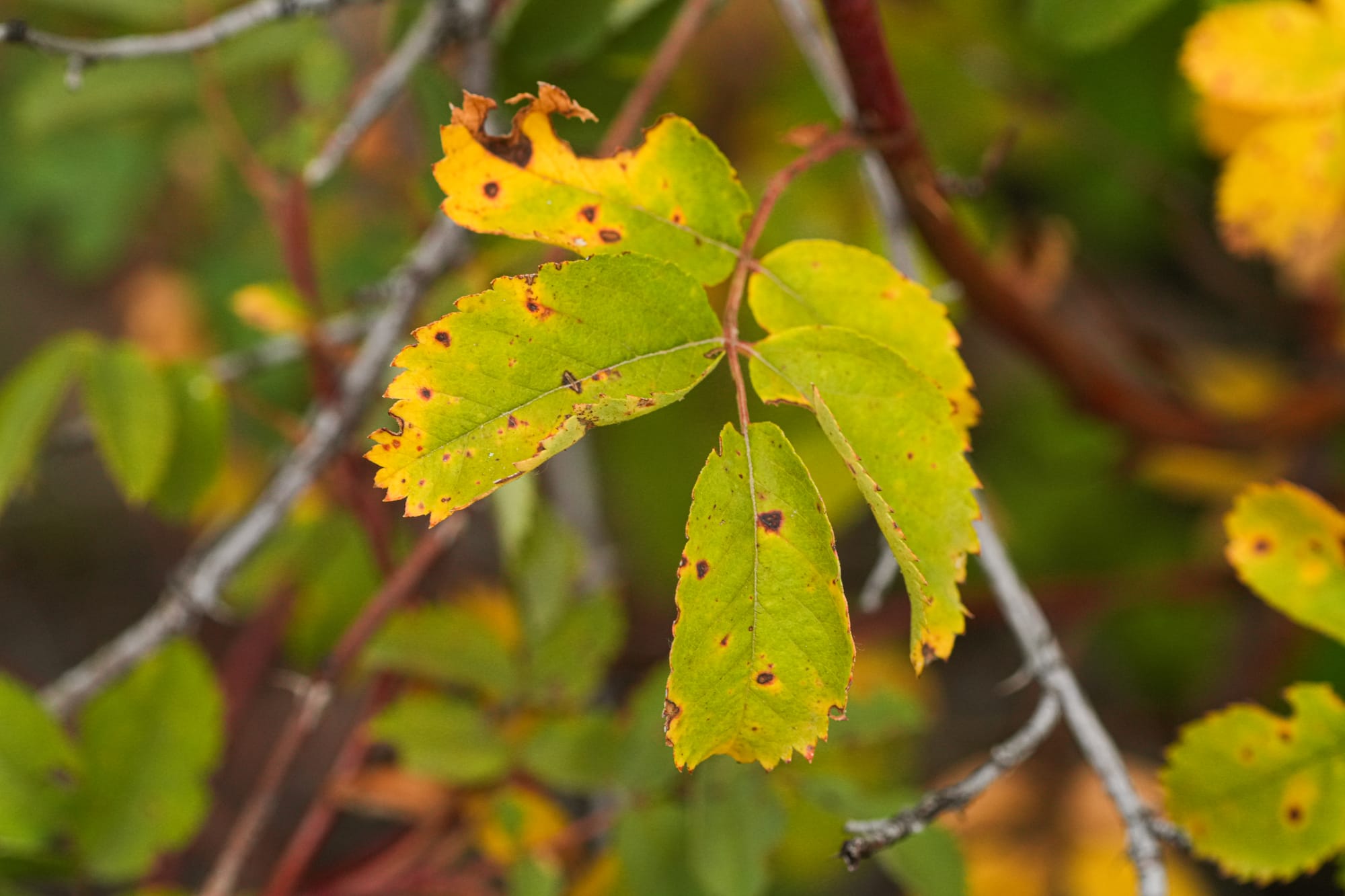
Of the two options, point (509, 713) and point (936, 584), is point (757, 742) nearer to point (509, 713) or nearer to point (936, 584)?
point (936, 584)

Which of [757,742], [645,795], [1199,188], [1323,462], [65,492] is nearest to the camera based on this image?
[757,742]

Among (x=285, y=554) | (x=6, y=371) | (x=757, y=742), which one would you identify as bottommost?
(x=6, y=371)

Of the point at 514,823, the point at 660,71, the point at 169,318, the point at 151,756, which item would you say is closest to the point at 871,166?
the point at 660,71

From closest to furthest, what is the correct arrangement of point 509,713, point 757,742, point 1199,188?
point 757,742 < point 509,713 < point 1199,188

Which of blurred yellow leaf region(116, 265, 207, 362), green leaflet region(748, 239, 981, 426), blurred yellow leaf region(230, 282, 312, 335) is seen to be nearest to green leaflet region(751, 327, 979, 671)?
green leaflet region(748, 239, 981, 426)

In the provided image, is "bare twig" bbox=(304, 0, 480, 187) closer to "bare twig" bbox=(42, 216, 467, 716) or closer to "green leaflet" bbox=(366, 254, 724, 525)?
"bare twig" bbox=(42, 216, 467, 716)

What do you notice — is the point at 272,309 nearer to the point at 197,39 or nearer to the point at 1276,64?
the point at 197,39

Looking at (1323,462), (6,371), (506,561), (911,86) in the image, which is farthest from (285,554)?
(1323,462)
